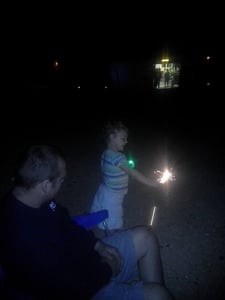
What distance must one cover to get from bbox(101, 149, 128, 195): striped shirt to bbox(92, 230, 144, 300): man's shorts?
0.79m

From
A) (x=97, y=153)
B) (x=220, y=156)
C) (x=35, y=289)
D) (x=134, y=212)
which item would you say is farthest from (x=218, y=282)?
(x=97, y=153)

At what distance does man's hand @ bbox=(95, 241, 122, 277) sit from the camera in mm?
2369

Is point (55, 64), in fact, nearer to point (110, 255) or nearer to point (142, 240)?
point (142, 240)

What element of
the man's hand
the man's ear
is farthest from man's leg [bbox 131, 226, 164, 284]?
the man's ear

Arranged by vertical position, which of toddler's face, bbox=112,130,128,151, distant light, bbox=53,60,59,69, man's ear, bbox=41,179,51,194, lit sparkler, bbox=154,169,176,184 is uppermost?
distant light, bbox=53,60,59,69

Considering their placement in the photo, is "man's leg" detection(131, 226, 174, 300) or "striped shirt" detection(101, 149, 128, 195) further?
"striped shirt" detection(101, 149, 128, 195)

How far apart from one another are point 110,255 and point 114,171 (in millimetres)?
1128

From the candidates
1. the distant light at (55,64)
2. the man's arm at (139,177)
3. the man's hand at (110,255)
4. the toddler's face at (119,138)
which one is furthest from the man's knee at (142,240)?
the distant light at (55,64)

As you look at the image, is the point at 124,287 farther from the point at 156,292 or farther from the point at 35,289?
the point at 35,289

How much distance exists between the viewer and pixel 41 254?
73.2 inches

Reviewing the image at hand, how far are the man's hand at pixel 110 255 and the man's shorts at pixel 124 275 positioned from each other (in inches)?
3.9

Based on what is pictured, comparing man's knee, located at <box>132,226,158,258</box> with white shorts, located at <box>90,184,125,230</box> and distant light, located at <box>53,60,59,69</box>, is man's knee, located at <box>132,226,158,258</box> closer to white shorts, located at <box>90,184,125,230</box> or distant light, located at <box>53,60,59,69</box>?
white shorts, located at <box>90,184,125,230</box>

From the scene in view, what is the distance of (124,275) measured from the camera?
257 cm

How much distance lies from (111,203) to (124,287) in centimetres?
133
